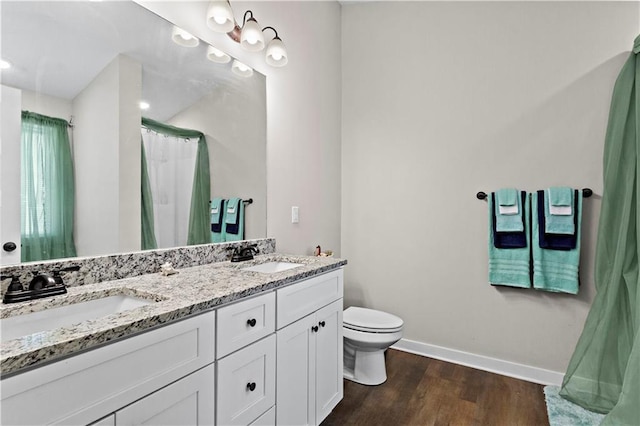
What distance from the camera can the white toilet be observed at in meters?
2.09

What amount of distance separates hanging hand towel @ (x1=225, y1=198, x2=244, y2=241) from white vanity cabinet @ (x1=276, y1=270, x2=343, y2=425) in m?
0.59

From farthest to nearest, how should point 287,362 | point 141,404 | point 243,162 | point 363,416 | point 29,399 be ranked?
point 243,162, point 363,416, point 287,362, point 141,404, point 29,399

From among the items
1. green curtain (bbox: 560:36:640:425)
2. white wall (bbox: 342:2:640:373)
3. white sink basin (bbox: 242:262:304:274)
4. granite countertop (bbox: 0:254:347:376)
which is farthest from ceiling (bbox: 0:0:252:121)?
green curtain (bbox: 560:36:640:425)

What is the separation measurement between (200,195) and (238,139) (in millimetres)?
436

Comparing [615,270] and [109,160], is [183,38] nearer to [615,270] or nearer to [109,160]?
[109,160]

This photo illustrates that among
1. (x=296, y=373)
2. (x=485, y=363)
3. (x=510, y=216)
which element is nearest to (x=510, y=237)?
(x=510, y=216)

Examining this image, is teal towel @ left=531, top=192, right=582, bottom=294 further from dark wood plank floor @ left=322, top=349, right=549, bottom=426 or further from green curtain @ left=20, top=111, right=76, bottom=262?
green curtain @ left=20, top=111, right=76, bottom=262

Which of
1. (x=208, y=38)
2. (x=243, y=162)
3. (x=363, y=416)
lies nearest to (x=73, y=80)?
(x=208, y=38)

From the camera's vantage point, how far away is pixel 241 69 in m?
1.96

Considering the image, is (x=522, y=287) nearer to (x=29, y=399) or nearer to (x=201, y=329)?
(x=201, y=329)

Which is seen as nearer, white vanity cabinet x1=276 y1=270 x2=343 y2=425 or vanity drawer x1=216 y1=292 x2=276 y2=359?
vanity drawer x1=216 y1=292 x2=276 y2=359

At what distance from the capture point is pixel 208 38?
1.75m

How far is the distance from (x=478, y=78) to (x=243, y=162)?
184cm

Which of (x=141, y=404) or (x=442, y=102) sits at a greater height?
(x=442, y=102)
